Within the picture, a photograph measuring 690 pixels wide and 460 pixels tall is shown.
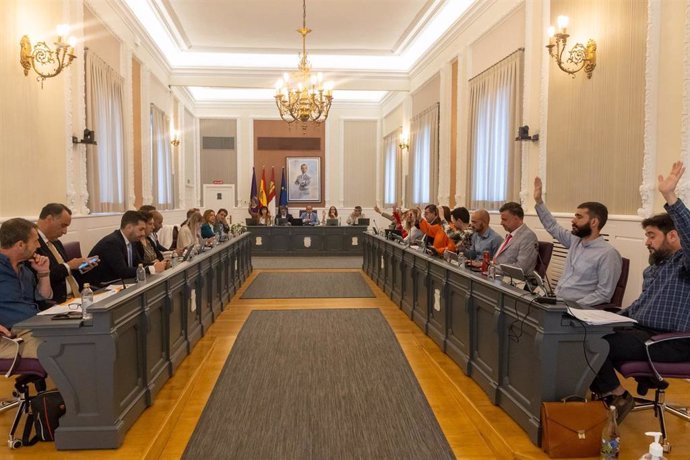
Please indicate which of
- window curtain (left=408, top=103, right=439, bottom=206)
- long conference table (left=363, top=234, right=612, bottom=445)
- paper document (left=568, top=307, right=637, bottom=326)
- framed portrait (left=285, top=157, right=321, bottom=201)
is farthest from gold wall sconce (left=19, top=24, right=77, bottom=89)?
framed portrait (left=285, top=157, right=321, bottom=201)

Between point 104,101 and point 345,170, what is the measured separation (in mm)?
10098

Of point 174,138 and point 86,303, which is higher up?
point 174,138

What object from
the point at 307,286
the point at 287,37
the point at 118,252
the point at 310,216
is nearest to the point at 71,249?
the point at 118,252

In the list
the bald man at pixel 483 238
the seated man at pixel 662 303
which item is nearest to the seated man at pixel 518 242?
the bald man at pixel 483 238

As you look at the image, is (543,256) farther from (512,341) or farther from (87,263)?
(87,263)

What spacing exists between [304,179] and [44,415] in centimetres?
1419

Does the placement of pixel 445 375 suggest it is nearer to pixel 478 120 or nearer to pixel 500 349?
pixel 500 349

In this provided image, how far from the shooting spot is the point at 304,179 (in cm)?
1694

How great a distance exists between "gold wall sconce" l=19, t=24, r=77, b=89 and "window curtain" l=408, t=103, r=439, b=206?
7176 mm

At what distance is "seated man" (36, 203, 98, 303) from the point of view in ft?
12.9

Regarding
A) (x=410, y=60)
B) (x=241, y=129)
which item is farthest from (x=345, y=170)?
(x=410, y=60)

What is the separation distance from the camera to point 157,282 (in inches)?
151

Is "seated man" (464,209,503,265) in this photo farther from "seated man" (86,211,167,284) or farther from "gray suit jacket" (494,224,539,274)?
"seated man" (86,211,167,284)

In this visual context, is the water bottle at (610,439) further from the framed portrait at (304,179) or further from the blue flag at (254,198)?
the framed portrait at (304,179)
